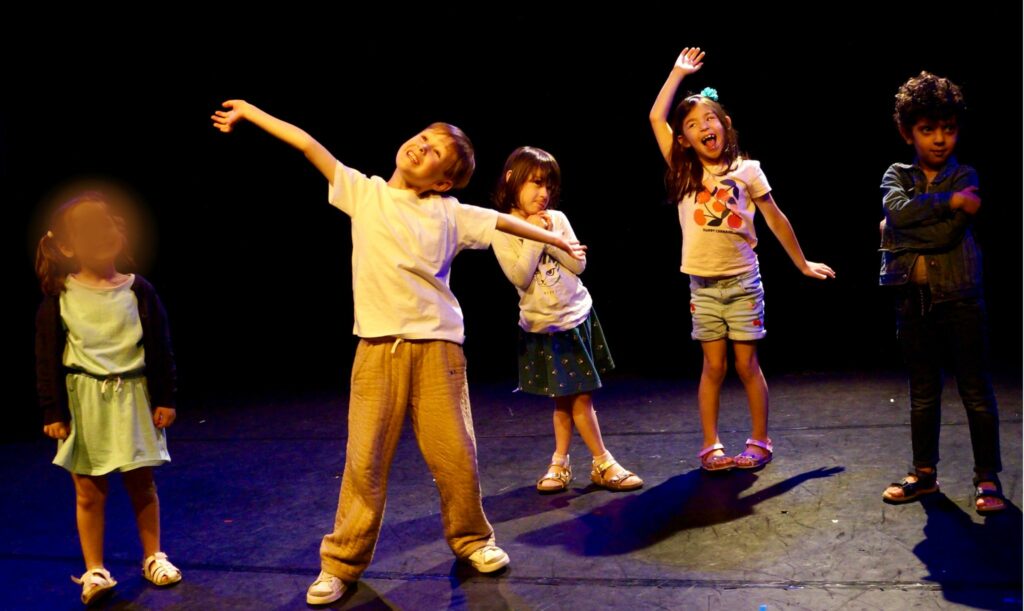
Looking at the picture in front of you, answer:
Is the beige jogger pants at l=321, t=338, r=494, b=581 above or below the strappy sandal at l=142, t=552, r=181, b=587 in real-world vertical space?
above

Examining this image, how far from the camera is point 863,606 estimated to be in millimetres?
2027

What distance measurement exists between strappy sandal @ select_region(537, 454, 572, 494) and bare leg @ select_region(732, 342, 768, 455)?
24.9 inches

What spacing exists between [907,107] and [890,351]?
2.58m

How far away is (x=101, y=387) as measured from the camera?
2467mm

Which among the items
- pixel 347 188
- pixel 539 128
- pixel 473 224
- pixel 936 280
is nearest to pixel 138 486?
pixel 347 188

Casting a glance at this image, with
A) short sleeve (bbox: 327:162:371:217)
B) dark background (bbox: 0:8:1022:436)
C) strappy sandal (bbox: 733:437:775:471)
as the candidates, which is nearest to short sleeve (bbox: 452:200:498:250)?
short sleeve (bbox: 327:162:371:217)

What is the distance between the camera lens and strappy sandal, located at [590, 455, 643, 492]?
3012mm

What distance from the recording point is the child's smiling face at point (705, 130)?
3057 mm

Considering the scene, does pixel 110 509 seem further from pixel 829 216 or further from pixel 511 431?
pixel 829 216

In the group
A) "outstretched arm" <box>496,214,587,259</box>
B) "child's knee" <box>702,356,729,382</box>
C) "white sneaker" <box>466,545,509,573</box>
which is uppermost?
"outstretched arm" <box>496,214,587,259</box>

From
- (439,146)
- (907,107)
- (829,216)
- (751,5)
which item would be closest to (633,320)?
(829,216)

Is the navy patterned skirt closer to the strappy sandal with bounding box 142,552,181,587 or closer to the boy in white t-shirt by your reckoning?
the boy in white t-shirt

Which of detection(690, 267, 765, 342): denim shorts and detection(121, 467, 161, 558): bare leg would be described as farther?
detection(690, 267, 765, 342): denim shorts

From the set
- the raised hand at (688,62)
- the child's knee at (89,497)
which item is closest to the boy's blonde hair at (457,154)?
the raised hand at (688,62)
